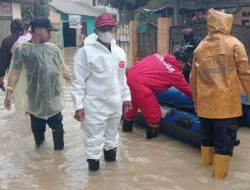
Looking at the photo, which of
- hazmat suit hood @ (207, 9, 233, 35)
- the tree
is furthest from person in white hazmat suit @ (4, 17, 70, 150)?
the tree

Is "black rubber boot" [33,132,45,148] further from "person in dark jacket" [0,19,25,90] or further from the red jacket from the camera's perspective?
the red jacket

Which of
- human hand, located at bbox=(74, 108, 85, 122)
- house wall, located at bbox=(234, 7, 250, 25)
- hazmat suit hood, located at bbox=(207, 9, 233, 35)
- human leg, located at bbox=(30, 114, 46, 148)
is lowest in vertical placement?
human leg, located at bbox=(30, 114, 46, 148)

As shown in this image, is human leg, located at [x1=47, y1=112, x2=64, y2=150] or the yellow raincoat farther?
human leg, located at [x1=47, y1=112, x2=64, y2=150]

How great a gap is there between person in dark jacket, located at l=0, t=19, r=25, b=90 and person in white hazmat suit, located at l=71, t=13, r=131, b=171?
2152mm

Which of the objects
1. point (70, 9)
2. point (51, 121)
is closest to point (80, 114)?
point (51, 121)

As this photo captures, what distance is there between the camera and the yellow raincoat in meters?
3.87

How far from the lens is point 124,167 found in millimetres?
4559

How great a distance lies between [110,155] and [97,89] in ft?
2.96

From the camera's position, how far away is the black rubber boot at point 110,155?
4.63 m

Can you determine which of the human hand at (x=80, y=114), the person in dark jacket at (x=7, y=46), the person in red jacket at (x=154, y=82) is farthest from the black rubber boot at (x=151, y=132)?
the person in dark jacket at (x=7, y=46)

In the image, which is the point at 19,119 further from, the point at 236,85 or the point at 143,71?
the point at 236,85

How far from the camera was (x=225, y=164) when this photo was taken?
405 centimetres

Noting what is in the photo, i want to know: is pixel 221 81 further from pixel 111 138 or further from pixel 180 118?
pixel 180 118

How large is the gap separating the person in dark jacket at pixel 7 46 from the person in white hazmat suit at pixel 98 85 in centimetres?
215
